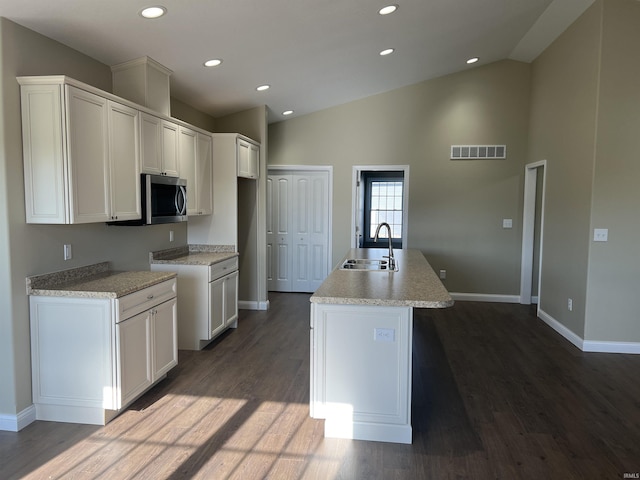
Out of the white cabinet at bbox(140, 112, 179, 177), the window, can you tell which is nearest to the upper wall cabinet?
the white cabinet at bbox(140, 112, 179, 177)

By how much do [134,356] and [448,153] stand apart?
510 centimetres

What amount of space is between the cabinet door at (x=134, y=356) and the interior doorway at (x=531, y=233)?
5.24m

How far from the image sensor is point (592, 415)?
118 inches

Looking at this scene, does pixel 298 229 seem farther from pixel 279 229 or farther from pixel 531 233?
pixel 531 233

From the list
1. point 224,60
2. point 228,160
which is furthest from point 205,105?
point 224,60

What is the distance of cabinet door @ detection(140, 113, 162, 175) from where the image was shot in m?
3.42

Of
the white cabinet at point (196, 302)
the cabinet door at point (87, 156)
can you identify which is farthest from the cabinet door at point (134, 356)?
the white cabinet at point (196, 302)

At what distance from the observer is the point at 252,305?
588 cm

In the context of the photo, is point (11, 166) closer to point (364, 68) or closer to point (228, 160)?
point (228, 160)

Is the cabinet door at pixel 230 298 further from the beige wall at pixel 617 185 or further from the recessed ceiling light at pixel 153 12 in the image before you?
the beige wall at pixel 617 185

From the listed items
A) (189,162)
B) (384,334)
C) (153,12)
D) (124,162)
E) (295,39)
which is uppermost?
(295,39)

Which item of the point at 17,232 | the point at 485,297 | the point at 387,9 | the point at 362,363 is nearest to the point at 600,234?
the point at 485,297

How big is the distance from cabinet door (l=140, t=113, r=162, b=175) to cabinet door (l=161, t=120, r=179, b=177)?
0.07 metres

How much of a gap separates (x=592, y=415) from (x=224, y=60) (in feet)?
13.0
